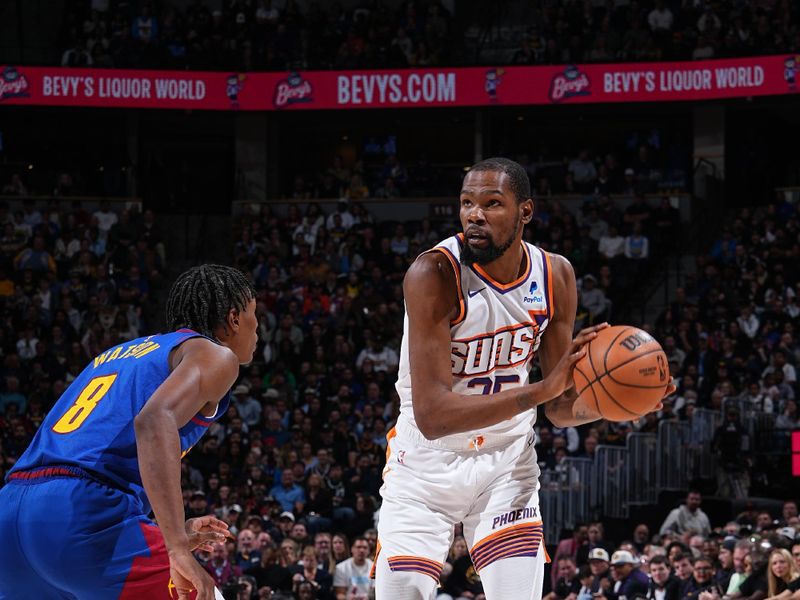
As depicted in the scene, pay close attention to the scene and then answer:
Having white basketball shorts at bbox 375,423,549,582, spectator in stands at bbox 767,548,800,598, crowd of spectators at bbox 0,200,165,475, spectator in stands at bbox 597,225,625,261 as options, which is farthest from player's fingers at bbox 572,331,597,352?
spectator in stands at bbox 597,225,625,261

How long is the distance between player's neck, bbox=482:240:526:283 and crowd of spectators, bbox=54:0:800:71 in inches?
657

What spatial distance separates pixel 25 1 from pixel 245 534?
15.7 m

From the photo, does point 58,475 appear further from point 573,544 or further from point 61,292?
point 61,292

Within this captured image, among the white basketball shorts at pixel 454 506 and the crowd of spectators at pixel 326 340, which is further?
the crowd of spectators at pixel 326 340

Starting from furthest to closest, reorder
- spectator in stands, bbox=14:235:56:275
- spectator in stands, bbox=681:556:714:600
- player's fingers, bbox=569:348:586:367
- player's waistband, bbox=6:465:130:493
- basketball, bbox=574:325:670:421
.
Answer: spectator in stands, bbox=14:235:56:275
spectator in stands, bbox=681:556:714:600
basketball, bbox=574:325:670:421
player's fingers, bbox=569:348:586:367
player's waistband, bbox=6:465:130:493

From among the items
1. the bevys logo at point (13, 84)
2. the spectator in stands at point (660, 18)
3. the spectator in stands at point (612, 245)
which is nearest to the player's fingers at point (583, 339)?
the spectator in stands at point (612, 245)

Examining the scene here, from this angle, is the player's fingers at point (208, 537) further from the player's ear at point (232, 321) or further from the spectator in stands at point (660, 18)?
the spectator in stands at point (660, 18)

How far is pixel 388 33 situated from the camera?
22531 mm

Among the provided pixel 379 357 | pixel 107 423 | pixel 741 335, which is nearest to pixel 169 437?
pixel 107 423

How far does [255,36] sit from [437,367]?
18.9 metres

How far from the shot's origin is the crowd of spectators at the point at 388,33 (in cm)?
2105

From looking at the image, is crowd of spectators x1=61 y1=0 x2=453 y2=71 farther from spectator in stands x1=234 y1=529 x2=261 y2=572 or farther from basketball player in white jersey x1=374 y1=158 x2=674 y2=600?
basketball player in white jersey x1=374 y1=158 x2=674 y2=600

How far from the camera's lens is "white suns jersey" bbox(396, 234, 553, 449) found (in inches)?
193

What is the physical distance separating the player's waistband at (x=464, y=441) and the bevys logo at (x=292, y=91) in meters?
17.5
